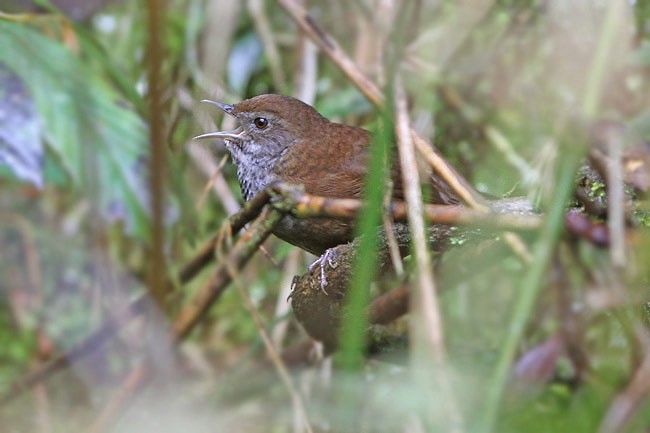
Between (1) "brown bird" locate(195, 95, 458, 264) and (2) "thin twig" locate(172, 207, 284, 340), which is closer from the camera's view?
(2) "thin twig" locate(172, 207, 284, 340)

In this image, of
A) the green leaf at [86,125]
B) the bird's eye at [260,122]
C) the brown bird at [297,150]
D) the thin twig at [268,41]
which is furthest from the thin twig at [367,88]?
the green leaf at [86,125]

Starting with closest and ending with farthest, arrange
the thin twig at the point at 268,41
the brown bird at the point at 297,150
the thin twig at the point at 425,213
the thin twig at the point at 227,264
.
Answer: the thin twig at the point at 425,213
the thin twig at the point at 227,264
the brown bird at the point at 297,150
the thin twig at the point at 268,41

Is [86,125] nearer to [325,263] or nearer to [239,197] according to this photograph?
[239,197]

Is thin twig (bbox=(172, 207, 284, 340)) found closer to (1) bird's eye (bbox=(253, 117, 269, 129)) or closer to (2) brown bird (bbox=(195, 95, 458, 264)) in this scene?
(2) brown bird (bbox=(195, 95, 458, 264))

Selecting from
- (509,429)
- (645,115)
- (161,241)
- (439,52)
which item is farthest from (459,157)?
(161,241)

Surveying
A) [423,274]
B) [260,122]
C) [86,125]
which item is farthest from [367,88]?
[423,274]

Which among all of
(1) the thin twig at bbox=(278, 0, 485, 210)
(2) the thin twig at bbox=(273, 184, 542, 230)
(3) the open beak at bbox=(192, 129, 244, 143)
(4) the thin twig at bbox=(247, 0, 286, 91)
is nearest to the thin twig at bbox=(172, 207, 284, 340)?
(2) the thin twig at bbox=(273, 184, 542, 230)

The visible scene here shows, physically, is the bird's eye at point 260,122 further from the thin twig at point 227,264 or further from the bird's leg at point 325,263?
the bird's leg at point 325,263
